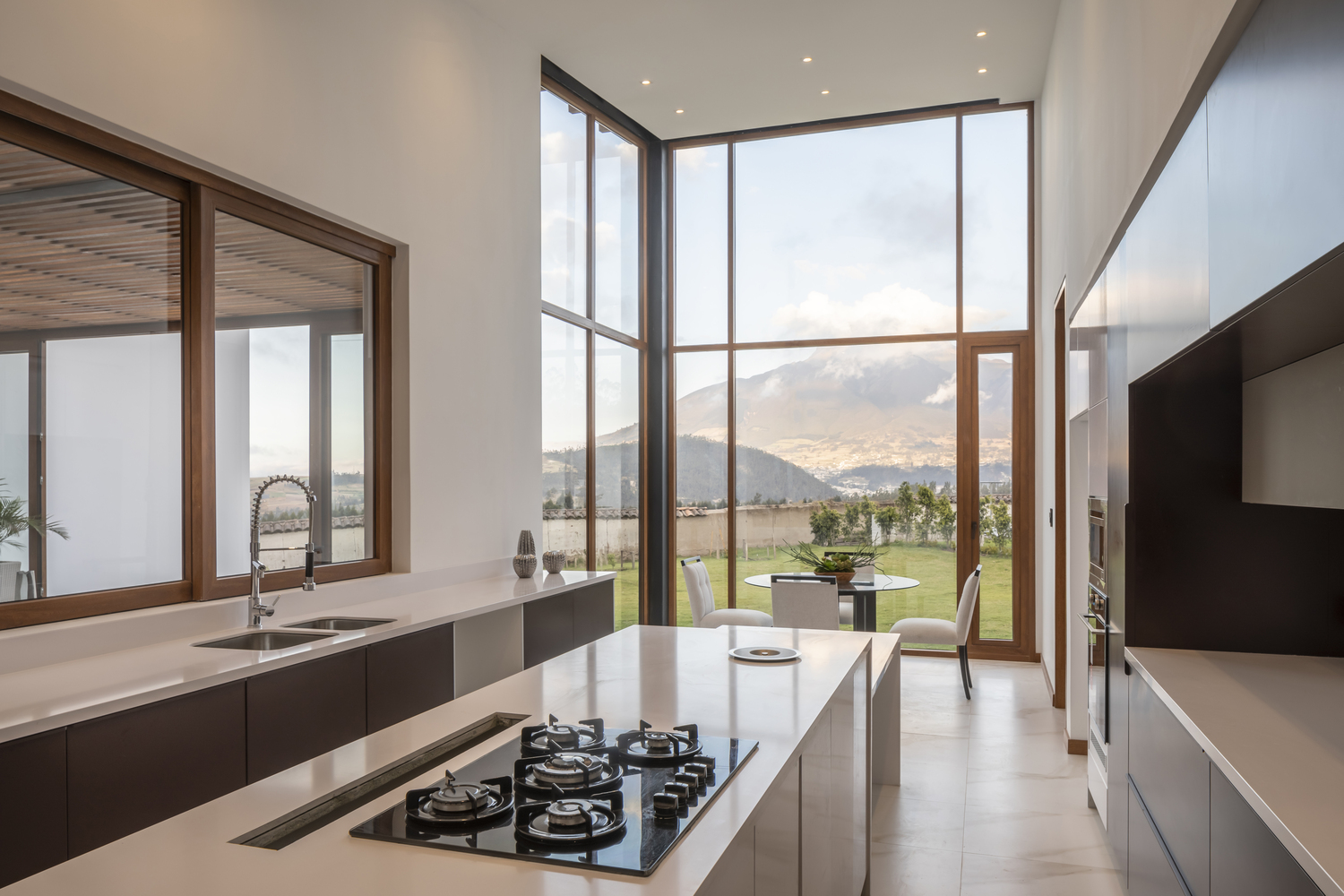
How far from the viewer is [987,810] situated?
378cm

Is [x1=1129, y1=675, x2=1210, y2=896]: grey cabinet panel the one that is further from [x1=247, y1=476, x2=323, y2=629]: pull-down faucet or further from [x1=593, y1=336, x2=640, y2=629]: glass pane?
[x1=593, y1=336, x2=640, y2=629]: glass pane

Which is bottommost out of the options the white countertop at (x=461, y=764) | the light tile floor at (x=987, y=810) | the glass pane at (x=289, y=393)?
the light tile floor at (x=987, y=810)

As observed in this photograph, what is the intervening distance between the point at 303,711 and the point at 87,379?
4.10 ft

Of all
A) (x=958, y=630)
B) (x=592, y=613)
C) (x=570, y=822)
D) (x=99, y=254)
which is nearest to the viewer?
(x=570, y=822)

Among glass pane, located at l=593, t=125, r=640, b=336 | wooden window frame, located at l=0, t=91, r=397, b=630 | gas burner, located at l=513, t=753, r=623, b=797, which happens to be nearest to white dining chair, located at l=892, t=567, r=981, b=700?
glass pane, located at l=593, t=125, r=640, b=336

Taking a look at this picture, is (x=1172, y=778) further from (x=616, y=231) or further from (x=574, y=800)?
(x=616, y=231)

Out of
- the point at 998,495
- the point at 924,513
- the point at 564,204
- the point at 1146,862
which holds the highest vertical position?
the point at 564,204

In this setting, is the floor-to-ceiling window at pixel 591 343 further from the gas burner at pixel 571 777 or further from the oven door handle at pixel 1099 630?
the gas burner at pixel 571 777

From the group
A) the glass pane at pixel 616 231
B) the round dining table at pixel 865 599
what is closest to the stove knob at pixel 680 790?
the round dining table at pixel 865 599

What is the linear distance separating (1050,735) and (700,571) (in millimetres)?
2418

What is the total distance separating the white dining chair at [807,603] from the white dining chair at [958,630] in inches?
28.7

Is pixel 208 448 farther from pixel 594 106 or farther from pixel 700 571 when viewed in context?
pixel 594 106

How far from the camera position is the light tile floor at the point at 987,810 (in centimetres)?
315

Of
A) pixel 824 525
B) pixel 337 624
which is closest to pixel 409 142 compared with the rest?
pixel 337 624
